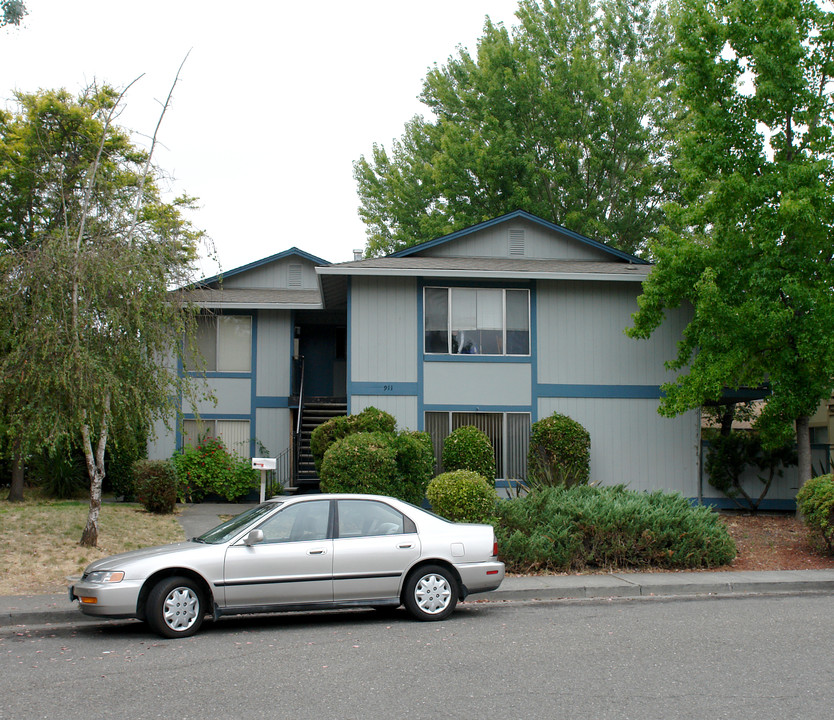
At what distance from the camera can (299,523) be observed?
8.82m

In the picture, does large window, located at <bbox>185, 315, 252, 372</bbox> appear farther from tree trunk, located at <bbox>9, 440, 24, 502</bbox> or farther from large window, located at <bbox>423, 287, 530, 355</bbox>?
large window, located at <bbox>423, 287, 530, 355</bbox>

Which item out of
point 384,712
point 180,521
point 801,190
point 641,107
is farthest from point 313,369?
point 384,712

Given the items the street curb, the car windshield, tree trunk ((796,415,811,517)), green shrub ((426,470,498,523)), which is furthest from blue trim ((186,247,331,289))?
the car windshield

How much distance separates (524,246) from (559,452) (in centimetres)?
534

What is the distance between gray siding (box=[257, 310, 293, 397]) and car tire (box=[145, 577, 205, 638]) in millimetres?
13775

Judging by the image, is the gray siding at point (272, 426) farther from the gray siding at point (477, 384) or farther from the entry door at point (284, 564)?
the entry door at point (284, 564)

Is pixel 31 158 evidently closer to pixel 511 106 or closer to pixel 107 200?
pixel 107 200

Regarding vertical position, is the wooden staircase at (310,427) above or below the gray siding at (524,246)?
below

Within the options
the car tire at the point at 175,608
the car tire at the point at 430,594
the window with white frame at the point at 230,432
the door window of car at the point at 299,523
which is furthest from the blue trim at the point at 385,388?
the car tire at the point at 175,608

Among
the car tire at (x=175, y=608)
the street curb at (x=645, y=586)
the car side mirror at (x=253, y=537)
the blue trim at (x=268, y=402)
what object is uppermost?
the blue trim at (x=268, y=402)

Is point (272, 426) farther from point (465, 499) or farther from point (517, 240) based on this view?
point (465, 499)

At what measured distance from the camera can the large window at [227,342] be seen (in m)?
21.8

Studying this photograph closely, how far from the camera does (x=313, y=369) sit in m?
24.4

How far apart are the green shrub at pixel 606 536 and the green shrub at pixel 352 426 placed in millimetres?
4880
